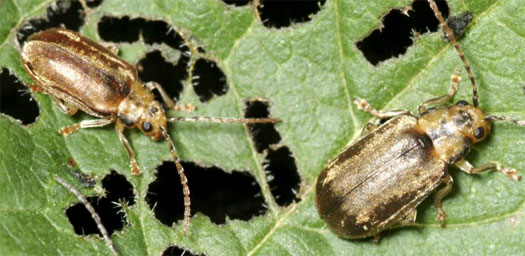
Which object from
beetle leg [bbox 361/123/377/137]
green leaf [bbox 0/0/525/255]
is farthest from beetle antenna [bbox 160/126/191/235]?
beetle leg [bbox 361/123/377/137]

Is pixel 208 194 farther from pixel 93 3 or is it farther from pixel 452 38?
pixel 452 38

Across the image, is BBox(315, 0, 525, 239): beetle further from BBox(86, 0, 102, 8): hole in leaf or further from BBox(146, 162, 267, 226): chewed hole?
BBox(86, 0, 102, 8): hole in leaf

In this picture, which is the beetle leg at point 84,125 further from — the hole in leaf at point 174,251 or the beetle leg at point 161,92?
the hole in leaf at point 174,251

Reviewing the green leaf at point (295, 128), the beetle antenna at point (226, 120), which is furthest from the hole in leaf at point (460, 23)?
the beetle antenna at point (226, 120)

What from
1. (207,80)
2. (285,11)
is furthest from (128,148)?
(285,11)

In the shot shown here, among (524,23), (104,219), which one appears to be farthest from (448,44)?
(104,219)

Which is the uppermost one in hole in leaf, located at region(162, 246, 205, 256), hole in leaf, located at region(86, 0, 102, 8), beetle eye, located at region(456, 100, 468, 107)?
hole in leaf, located at region(86, 0, 102, 8)

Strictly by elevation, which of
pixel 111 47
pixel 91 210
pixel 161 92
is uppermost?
pixel 111 47
